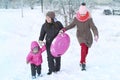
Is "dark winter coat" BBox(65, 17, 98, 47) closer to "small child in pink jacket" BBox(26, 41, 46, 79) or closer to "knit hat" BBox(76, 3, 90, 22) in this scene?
"knit hat" BBox(76, 3, 90, 22)

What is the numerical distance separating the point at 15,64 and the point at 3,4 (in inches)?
2475

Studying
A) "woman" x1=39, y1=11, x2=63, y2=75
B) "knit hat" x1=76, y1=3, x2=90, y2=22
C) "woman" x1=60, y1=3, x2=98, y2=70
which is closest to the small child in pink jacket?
"woman" x1=39, y1=11, x2=63, y2=75

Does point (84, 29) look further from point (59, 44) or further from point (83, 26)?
point (59, 44)

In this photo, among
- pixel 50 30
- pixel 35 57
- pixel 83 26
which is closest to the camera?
pixel 50 30

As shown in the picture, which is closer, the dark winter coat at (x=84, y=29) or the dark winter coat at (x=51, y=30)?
the dark winter coat at (x=51, y=30)

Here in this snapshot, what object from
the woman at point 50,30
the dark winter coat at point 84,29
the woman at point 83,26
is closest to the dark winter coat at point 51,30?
the woman at point 50,30

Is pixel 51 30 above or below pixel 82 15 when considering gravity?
below

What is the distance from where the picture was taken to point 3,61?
12.5 m

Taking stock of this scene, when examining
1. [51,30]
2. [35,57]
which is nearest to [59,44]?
[51,30]

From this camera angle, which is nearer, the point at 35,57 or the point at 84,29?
the point at 35,57

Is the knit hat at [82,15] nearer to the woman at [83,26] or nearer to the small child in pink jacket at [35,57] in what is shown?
the woman at [83,26]

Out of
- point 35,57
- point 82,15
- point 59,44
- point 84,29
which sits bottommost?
point 35,57

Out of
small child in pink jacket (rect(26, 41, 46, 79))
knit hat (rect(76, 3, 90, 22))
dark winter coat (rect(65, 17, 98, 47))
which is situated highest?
knit hat (rect(76, 3, 90, 22))

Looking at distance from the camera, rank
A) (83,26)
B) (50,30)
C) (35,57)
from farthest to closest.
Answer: (83,26) < (35,57) < (50,30)
